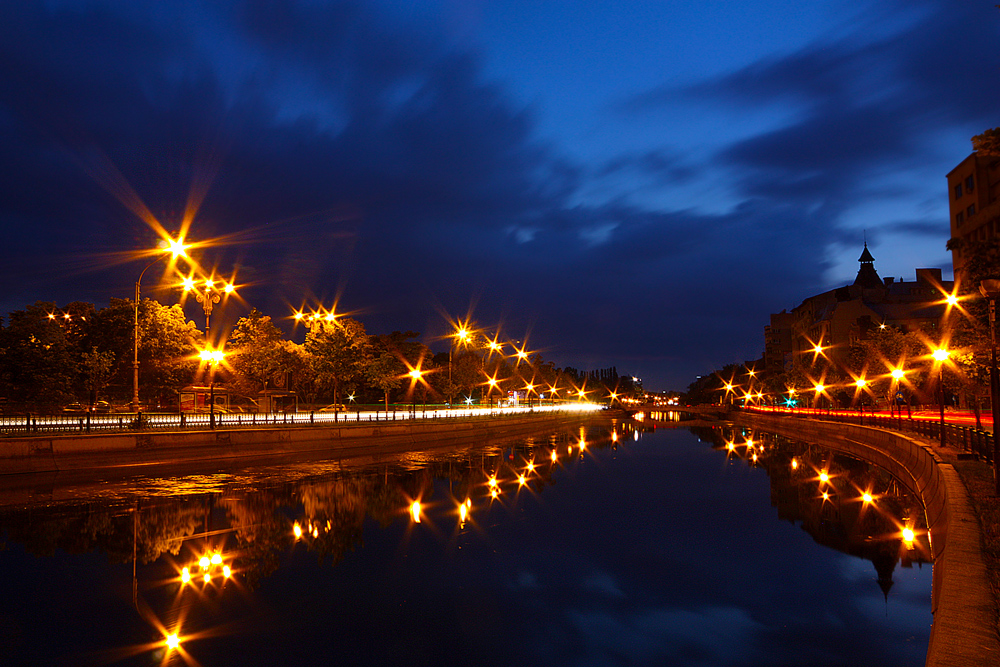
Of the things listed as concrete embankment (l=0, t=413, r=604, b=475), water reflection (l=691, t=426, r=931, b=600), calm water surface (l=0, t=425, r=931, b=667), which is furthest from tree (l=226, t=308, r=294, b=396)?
water reflection (l=691, t=426, r=931, b=600)

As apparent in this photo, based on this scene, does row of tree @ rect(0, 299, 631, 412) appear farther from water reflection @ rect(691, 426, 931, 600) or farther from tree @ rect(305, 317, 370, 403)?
water reflection @ rect(691, 426, 931, 600)

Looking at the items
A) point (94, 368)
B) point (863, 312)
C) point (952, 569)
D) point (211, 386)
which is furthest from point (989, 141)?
point (863, 312)

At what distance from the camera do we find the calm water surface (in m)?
9.31

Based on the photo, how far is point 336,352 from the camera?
2495 inches

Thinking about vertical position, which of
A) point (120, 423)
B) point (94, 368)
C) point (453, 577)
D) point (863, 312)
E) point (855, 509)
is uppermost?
point (863, 312)

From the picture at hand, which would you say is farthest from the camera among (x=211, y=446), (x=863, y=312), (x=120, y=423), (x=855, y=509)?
(x=863, y=312)

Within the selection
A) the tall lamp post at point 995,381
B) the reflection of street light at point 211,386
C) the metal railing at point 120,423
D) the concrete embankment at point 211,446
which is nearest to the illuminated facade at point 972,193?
the tall lamp post at point 995,381

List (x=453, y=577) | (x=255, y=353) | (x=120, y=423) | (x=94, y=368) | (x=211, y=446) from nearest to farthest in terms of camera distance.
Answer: (x=453, y=577)
(x=120, y=423)
(x=211, y=446)
(x=94, y=368)
(x=255, y=353)

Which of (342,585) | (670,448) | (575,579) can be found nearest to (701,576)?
(575,579)

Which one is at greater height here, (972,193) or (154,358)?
(972,193)

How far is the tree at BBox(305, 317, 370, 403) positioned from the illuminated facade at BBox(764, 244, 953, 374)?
70216 mm

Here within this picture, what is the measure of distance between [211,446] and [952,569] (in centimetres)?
3013

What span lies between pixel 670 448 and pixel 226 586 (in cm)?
4472

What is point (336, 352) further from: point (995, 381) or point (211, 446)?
point (995, 381)
